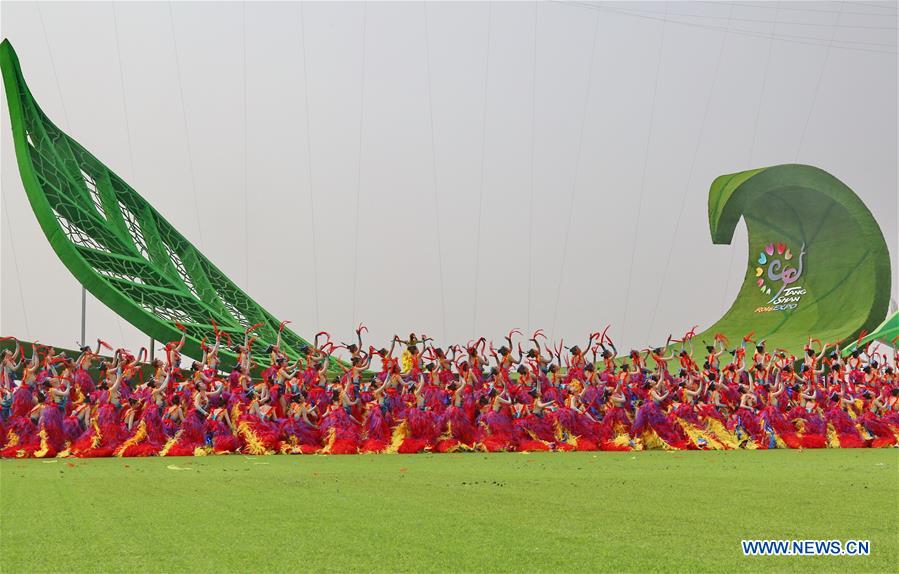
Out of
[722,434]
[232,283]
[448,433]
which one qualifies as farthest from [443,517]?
[232,283]

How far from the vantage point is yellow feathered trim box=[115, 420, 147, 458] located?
14625 mm

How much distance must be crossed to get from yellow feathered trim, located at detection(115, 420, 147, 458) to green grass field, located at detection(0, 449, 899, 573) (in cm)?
351

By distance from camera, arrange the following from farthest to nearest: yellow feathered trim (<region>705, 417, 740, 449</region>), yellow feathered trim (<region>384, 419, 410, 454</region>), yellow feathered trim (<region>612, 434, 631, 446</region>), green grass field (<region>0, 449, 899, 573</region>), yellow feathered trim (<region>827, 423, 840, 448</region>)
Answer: yellow feathered trim (<region>827, 423, 840, 448</region>), yellow feathered trim (<region>705, 417, 740, 449</region>), yellow feathered trim (<region>612, 434, 631, 446</region>), yellow feathered trim (<region>384, 419, 410, 454</region>), green grass field (<region>0, 449, 899, 573</region>)

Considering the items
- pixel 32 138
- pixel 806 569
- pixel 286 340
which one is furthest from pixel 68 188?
pixel 806 569

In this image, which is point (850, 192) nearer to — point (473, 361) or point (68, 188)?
point (473, 361)

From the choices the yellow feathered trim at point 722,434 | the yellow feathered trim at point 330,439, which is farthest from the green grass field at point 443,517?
the yellow feathered trim at point 722,434

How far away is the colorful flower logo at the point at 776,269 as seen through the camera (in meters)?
34.8

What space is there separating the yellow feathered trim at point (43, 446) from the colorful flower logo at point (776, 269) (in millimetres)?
29174

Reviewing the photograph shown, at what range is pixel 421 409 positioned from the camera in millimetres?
15633

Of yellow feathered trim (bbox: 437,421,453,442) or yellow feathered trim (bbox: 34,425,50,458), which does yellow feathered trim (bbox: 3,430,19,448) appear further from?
yellow feathered trim (bbox: 437,421,453,442)

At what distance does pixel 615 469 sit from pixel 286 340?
2272 centimetres

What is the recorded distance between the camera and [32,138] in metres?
27.1

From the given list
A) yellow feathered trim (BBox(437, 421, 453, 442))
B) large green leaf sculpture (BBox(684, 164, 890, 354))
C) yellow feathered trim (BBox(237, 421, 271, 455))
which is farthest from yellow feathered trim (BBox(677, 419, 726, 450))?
large green leaf sculpture (BBox(684, 164, 890, 354))

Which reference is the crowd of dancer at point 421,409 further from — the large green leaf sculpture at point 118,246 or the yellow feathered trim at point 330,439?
the large green leaf sculpture at point 118,246
